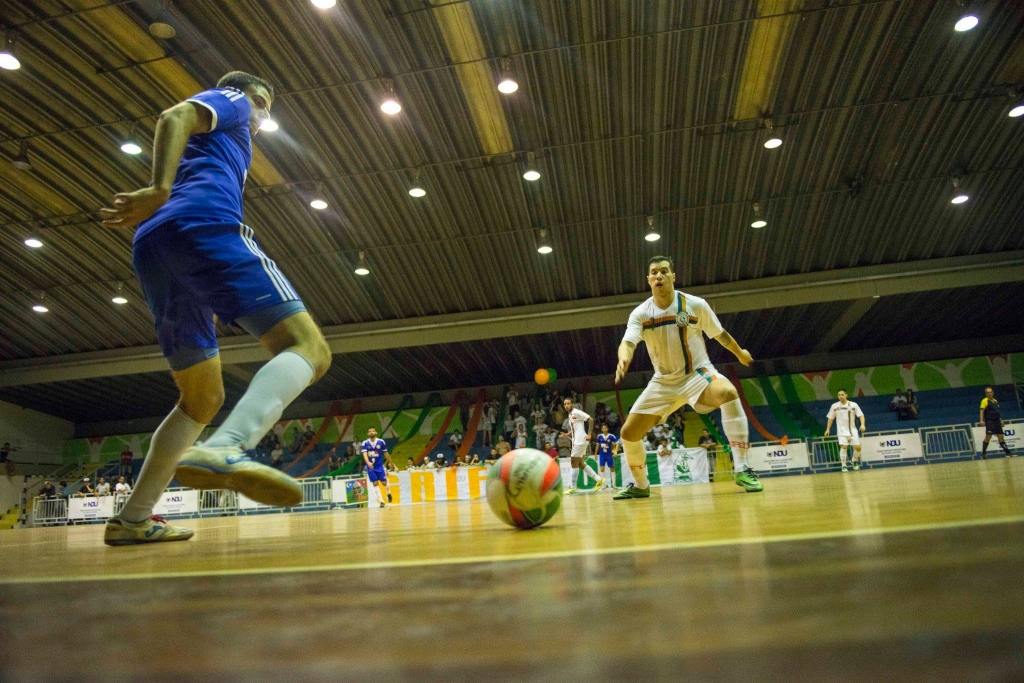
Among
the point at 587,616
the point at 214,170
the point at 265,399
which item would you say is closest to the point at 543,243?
the point at 214,170

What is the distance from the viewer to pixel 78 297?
17156mm

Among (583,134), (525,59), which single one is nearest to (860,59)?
(583,134)

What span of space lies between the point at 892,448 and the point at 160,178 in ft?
59.0

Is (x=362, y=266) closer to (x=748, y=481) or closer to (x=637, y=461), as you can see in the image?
(x=637, y=461)

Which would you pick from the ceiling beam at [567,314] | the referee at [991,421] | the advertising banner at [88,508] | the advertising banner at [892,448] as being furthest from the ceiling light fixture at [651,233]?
the advertising banner at [88,508]

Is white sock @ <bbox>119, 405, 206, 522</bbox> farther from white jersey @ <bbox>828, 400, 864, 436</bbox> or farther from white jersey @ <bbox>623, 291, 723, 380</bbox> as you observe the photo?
white jersey @ <bbox>828, 400, 864, 436</bbox>

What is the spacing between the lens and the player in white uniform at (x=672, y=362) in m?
4.85

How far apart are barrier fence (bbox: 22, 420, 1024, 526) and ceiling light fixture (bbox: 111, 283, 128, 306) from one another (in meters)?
5.08

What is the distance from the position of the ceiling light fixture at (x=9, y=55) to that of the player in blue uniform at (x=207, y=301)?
32.5ft

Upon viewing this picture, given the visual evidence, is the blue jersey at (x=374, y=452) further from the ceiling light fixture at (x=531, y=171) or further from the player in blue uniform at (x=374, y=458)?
the ceiling light fixture at (x=531, y=171)

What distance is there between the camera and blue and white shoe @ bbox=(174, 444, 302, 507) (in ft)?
5.49

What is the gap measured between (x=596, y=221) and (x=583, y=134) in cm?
282

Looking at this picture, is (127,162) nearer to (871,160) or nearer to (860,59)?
(860,59)

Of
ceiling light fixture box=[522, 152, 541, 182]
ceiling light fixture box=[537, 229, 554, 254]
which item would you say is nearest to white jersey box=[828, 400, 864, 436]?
ceiling light fixture box=[537, 229, 554, 254]
